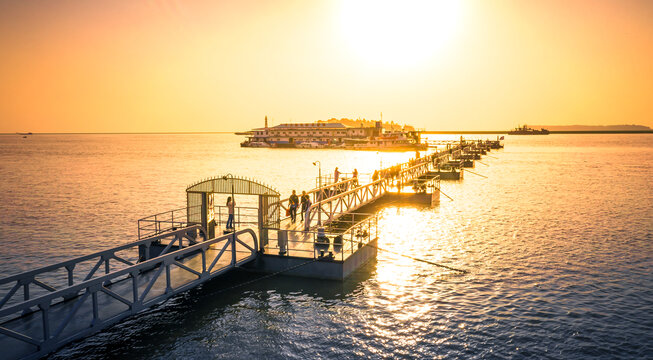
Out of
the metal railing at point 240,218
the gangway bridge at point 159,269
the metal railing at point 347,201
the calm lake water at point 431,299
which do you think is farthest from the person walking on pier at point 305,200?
the calm lake water at point 431,299

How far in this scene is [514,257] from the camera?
2130 centimetres

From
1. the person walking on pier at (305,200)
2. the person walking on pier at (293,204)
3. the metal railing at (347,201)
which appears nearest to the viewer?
the person walking on pier at (293,204)

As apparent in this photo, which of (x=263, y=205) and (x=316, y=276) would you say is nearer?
(x=316, y=276)

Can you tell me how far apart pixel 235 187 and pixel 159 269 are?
707 centimetres

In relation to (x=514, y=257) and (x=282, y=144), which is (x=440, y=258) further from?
(x=282, y=144)

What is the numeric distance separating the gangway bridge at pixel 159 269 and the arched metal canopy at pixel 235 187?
1.8 inches

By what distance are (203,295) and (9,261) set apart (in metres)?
13.4

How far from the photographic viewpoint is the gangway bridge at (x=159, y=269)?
10.4 metres

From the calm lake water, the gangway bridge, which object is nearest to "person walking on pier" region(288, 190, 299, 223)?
the gangway bridge

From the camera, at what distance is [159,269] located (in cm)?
1330

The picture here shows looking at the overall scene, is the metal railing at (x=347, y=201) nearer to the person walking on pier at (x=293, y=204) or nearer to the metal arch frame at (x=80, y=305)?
the person walking on pier at (x=293, y=204)

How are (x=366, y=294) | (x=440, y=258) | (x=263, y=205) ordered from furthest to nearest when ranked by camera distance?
(x=440, y=258) → (x=263, y=205) → (x=366, y=294)

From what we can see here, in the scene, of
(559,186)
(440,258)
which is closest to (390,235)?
(440,258)

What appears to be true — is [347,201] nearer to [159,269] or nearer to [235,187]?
[235,187]
